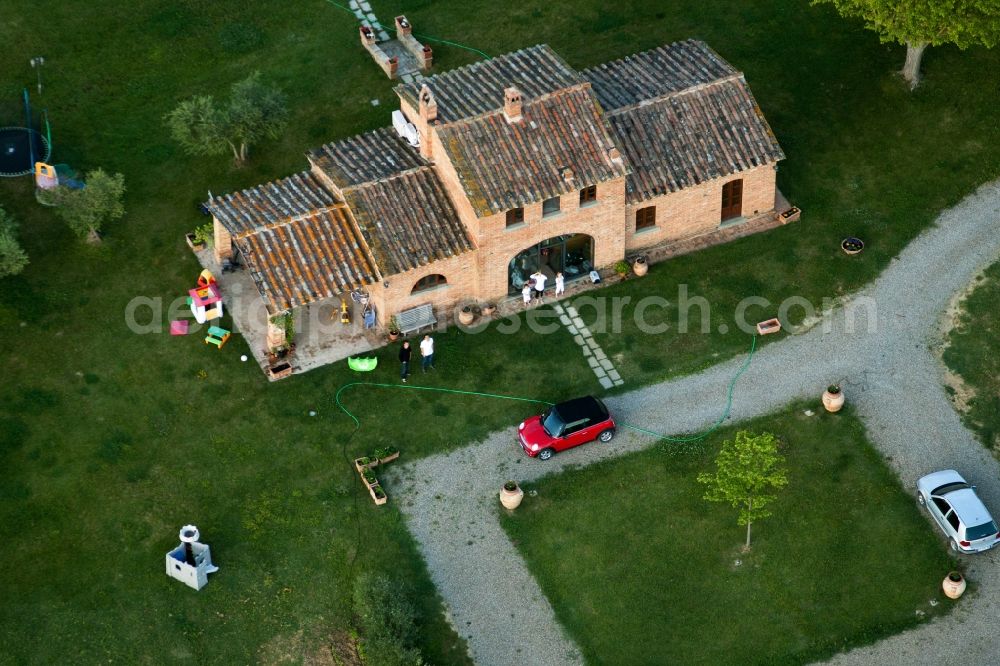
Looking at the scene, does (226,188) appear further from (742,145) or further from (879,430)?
(879,430)

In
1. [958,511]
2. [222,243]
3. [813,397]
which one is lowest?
[958,511]

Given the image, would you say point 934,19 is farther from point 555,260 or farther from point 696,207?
point 555,260

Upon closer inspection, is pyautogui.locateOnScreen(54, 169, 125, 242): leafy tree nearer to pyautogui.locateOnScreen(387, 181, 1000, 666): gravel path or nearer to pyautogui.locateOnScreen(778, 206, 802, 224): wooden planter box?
pyautogui.locateOnScreen(387, 181, 1000, 666): gravel path

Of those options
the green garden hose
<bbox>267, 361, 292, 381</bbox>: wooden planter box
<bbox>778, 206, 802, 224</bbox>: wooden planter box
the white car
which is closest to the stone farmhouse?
<bbox>778, 206, 802, 224</bbox>: wooden planter box

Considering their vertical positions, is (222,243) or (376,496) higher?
(222,243)

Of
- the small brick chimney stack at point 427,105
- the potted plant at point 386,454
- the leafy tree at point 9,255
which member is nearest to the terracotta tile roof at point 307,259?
the small brick chimney stack at point 427,105

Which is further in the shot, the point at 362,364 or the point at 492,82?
the point at 492,82

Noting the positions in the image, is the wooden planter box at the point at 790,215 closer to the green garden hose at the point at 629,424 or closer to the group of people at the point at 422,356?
the green garden hose at the point at 629,424

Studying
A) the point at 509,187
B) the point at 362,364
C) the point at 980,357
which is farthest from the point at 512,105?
the point at 980,357
